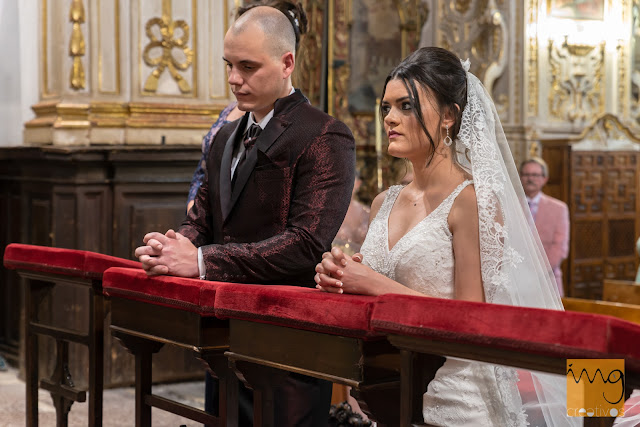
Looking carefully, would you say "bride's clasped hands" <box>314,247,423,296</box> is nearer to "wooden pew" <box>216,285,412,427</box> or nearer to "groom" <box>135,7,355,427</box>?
"wooden pew" <box>216,285,412,427</box>

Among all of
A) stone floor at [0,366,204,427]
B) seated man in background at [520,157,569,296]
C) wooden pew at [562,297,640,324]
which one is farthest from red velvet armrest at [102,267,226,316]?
seated man in background at [520,157,569,296]

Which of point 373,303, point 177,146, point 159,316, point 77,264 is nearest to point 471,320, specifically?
point 373,303

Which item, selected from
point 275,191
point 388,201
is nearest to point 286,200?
point 275,191

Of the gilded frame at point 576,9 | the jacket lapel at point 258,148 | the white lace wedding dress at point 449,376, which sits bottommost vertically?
the white lace wedding dress at point 449,376

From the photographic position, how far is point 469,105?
265cm

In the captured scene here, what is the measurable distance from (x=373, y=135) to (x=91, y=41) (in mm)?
5223

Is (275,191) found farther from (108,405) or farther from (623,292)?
(623,292)

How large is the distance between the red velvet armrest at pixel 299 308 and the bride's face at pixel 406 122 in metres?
0.50

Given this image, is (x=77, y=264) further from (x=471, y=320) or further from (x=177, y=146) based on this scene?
(x=177, y=146)

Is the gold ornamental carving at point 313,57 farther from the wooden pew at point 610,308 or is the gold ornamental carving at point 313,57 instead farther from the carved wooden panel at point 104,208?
the wooden pew at point 610,308

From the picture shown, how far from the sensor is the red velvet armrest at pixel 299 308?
85.0 inches

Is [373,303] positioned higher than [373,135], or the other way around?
[373,135]

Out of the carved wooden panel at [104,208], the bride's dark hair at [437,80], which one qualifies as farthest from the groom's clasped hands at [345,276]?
the carved wooden panel at [104,208]

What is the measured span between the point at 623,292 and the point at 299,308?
440 cm
